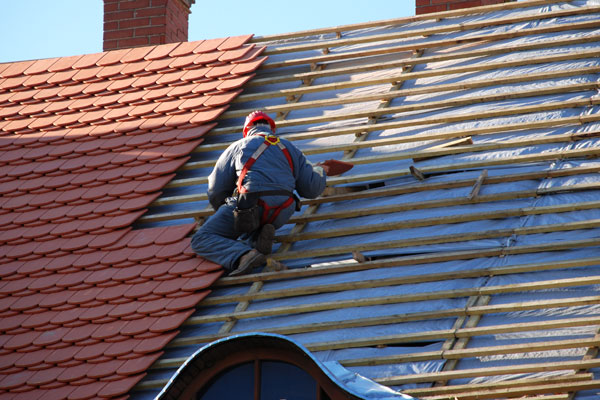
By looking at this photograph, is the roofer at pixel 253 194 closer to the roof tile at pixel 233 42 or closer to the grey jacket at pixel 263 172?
the grey jacket at pixel 263 172

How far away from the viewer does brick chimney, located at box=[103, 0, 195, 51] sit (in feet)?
32.8

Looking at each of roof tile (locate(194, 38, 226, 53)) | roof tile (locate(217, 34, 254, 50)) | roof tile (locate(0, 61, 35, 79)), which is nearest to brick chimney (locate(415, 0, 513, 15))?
roof tile (locate(217, 34, 254, 50))

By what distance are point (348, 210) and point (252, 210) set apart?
77cm

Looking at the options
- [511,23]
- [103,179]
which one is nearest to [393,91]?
[511,23]

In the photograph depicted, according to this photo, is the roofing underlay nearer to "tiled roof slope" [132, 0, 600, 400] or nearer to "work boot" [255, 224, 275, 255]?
"tiled roof slope" [132, 0, 600, 400]

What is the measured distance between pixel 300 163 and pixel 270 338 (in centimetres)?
202

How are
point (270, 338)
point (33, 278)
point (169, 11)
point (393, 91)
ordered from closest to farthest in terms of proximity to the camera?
point (270, 338) → point (33, 278) → point (393, 91) → point (169, 11)

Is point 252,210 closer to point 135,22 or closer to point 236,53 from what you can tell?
point 236,53

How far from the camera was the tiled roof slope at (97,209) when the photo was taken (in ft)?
20.6

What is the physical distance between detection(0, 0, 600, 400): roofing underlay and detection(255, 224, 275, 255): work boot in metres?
0.17

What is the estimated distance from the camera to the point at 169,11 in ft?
33.0

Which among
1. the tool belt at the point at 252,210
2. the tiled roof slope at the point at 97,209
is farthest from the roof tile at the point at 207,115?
the tool belt at the point at 252,210

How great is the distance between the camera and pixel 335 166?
22.5 ft

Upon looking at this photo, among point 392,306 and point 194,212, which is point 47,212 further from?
point 392,306
